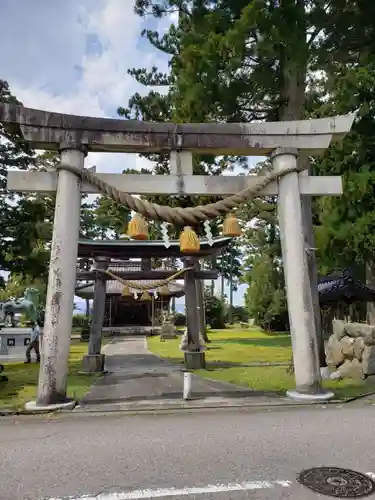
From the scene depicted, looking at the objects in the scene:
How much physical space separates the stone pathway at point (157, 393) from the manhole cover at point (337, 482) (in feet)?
9.27

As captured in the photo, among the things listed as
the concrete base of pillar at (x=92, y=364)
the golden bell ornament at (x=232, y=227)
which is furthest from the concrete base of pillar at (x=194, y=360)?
the golden bell ornament at (x=232, y=227)

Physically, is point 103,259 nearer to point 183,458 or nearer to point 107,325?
point 183,458

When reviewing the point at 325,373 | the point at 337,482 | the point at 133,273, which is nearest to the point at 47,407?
the point at 337,482

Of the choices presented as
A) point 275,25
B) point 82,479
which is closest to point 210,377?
point 82,479

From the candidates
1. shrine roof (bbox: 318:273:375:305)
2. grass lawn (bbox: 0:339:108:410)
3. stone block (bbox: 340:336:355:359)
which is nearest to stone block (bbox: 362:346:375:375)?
stone block (bbox: 340:336:355:359)

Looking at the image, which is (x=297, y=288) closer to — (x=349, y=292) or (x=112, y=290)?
(x=349, y=292)

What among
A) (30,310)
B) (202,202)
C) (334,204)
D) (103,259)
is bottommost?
(30,310)

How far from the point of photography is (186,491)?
3314 millimetres

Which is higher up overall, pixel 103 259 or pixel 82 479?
pixel 103 259

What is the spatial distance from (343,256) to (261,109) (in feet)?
20.1

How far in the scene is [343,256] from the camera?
14195 mm

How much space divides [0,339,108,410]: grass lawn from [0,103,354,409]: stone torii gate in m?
1.49

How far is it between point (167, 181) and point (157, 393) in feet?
14.1

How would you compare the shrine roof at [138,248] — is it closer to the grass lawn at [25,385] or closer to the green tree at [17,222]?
the green tree at [17,222]
